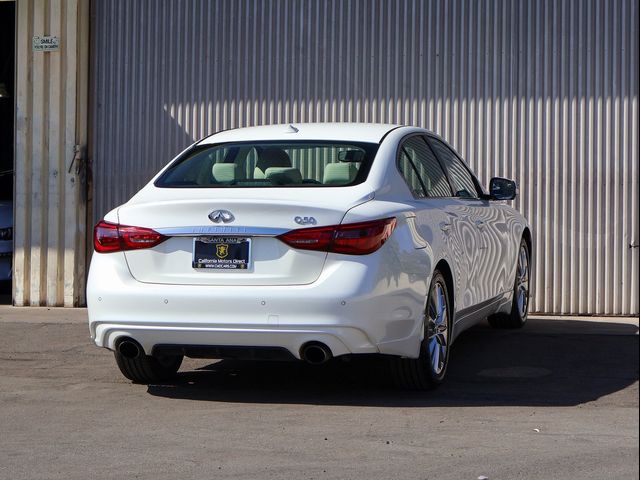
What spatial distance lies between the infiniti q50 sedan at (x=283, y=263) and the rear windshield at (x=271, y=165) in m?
0.01

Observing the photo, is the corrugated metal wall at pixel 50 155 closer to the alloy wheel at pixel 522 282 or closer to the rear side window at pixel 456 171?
the alloy wheel at pixel 522 282

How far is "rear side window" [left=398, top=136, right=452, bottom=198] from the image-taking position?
7.46m

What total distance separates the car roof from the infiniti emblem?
46.6 inches

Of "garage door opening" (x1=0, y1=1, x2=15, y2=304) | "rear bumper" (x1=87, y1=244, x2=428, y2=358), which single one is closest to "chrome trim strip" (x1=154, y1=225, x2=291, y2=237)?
"rear bumper" (x1=87, y1=244, x2=428, y2=358)

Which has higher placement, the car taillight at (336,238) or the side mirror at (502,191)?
the side mirror at (502,191)

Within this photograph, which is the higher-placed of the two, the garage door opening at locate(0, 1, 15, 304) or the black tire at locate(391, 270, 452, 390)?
the garage door opening at locate(0, 1, 15, 304)

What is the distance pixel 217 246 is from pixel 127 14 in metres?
6.12

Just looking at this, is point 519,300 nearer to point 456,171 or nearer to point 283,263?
point 456,171

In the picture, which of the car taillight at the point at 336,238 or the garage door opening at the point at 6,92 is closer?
the car taillight at the point at 336,238

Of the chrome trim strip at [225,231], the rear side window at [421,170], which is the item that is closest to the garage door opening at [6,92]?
the rear side window at [421,170]

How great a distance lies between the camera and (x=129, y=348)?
6.86m

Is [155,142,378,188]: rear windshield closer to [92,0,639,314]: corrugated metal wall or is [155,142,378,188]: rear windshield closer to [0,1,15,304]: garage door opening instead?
[92,0,639,314]: corrugated metal wall

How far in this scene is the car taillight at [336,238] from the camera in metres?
6.47

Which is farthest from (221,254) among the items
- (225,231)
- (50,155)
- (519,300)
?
(50,155)
